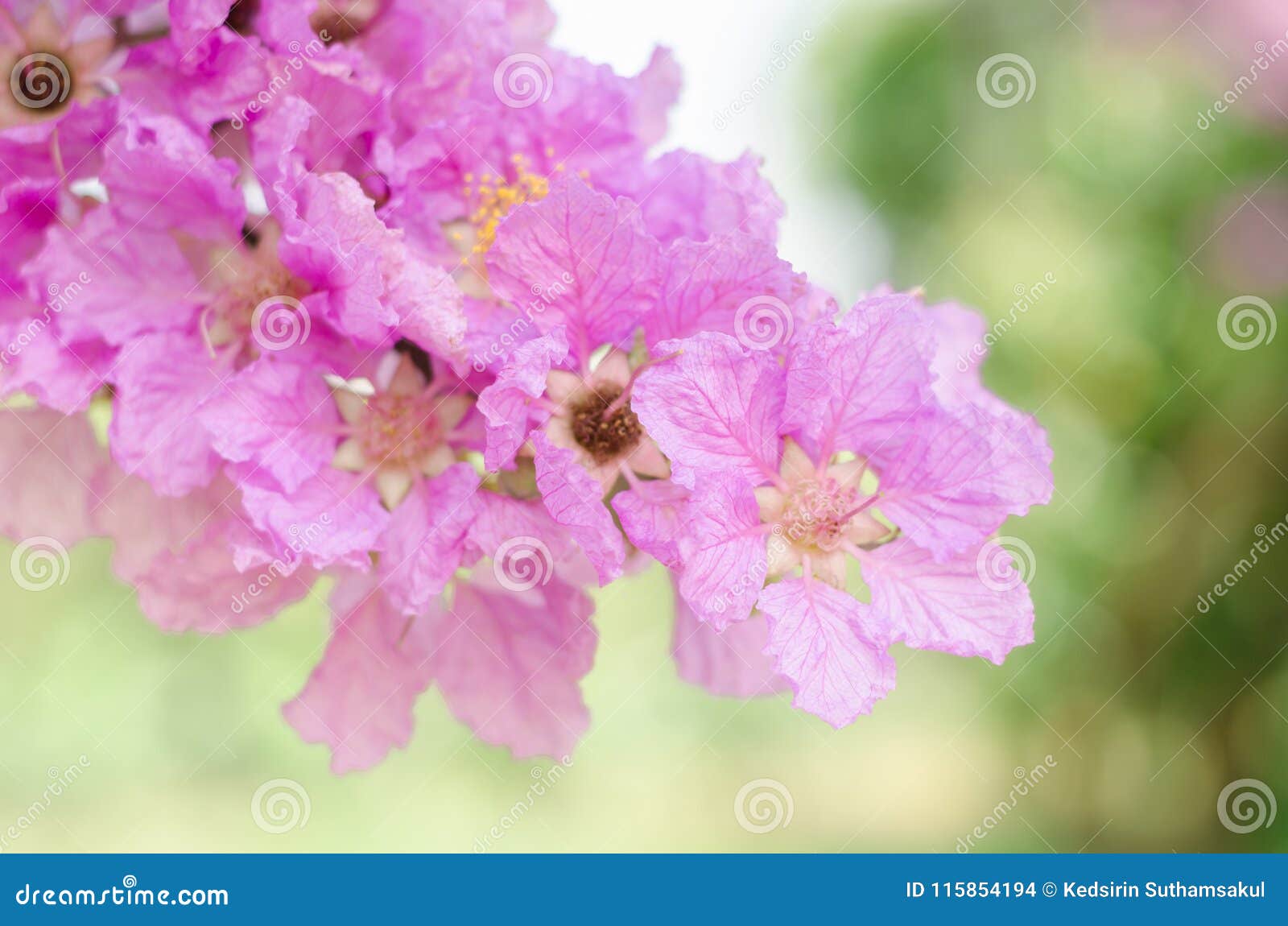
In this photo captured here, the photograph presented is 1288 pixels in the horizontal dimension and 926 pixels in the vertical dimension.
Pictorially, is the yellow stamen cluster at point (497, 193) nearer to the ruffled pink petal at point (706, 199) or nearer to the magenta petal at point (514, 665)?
the ruffled pink petal at point (706, 199)

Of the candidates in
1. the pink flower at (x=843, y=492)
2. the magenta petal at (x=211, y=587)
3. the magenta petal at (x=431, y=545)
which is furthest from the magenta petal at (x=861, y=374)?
the magenta petal at (x=211, y=587)

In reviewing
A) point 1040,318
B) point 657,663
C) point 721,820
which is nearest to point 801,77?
point 1040,318

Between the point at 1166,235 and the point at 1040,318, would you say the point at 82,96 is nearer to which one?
the point at 1040,318

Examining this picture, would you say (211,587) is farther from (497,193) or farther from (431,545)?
(497,193)

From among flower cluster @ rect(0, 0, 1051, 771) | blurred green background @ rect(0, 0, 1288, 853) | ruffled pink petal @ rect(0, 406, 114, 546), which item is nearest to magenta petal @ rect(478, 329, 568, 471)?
flower cluster @ rect(0, 0, 1051, 771)

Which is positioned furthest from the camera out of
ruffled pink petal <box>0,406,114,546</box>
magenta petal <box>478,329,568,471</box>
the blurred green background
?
the blurred green background

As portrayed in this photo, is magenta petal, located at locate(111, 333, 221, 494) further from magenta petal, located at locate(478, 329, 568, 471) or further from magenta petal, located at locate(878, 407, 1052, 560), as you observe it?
magenta petal, located at locate(878, 407, 1052, 560)

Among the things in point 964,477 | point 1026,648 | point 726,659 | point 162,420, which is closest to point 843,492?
point 964,477

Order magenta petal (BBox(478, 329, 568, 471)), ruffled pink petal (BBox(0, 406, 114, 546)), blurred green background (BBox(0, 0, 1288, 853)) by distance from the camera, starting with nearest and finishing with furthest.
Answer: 1. magenta petal (BBox(478, 329, 568, 471))
2. ruffled pink petal (BBox(0, 406, 114, 546))
3. blurred green background (BBox(0, 0, 1288, 853))
